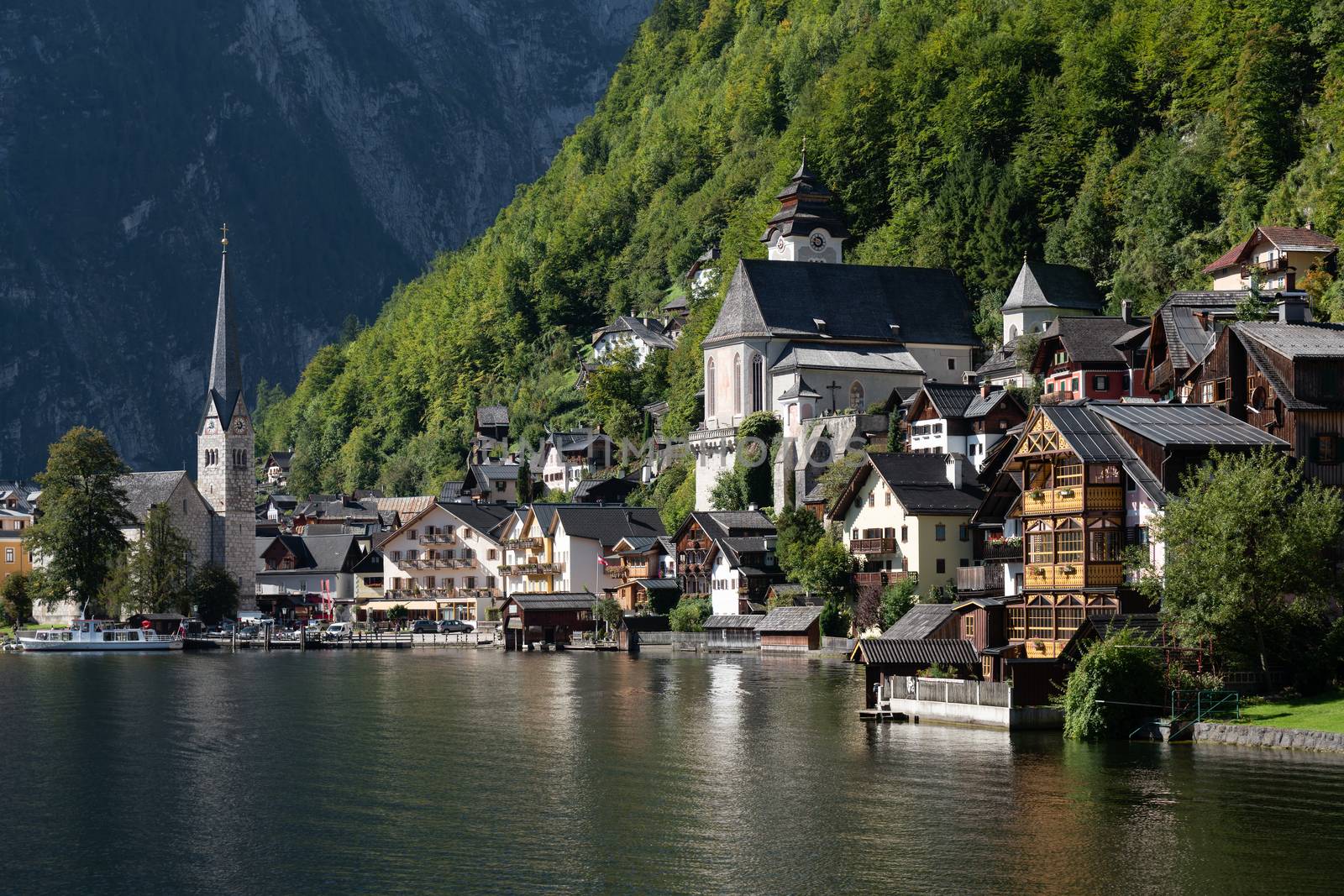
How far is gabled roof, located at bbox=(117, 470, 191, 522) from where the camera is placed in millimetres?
132500

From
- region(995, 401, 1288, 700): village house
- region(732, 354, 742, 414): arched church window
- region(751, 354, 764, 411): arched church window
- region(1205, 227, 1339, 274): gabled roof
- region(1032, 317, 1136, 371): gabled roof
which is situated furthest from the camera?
region(732, 354, 742, 414): arched church window

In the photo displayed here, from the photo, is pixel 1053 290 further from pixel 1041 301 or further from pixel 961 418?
pixel 961 418

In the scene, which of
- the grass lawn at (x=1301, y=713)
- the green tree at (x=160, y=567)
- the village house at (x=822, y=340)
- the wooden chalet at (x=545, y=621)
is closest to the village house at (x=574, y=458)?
the village house at (x=822, y=340)

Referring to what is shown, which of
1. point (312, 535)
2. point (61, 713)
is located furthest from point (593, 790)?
point (312, 535)

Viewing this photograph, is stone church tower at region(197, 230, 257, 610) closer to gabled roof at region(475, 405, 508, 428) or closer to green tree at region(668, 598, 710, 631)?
gabled roof at region(475, 405, 508, 428)

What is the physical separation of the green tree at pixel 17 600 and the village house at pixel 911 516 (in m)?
67.5

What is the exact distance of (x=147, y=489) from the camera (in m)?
134

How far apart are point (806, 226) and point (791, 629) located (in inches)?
1900

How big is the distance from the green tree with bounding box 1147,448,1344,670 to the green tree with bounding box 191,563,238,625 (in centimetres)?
8753

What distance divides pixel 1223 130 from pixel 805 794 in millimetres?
70407

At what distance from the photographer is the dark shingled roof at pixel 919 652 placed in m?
52.7

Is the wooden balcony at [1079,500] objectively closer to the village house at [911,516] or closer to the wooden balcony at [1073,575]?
the wooden balcony at [1073,575]

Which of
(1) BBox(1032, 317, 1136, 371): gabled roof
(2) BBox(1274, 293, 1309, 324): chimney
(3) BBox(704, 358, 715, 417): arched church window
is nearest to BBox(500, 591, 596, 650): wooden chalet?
(3) BBox(704, 358, 715, 417): arched church window

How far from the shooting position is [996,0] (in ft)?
449
